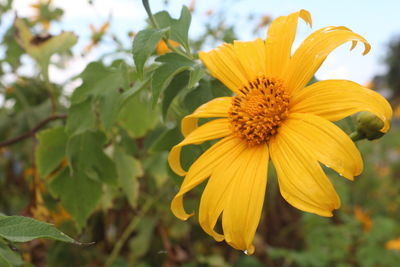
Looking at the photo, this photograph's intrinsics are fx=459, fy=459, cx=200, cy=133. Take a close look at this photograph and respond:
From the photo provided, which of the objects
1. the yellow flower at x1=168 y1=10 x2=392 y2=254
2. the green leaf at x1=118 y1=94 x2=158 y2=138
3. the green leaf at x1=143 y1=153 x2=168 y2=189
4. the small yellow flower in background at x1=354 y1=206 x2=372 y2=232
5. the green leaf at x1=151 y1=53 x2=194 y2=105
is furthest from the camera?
the small yellow flower in background at x1=354 y1=206 x2=372 y2=232

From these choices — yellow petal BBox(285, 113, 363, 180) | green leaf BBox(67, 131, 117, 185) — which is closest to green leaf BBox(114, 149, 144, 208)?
green leaf BBox(67, 131, 117, 185)

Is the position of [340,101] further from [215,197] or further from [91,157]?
[91,157]

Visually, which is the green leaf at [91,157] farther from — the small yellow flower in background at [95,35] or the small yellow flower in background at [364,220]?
the small yellow flower in background at [364,220]

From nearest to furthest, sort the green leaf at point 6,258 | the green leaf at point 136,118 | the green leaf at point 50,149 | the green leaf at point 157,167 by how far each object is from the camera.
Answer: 1. the green leaf at point 6,258
2. the green leaf at point 50,149
3. the green leaf at point 136,118
4. the green leaf at point 157,167

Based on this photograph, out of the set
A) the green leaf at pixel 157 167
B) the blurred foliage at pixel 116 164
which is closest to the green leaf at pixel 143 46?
the blurred foliage at pixel 116 164

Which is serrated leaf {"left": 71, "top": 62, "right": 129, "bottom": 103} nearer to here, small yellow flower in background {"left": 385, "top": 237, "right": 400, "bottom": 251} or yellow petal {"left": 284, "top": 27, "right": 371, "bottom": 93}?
yellow petal {"left": 284, "top": 27, "right": 371, "bottom": 93}
